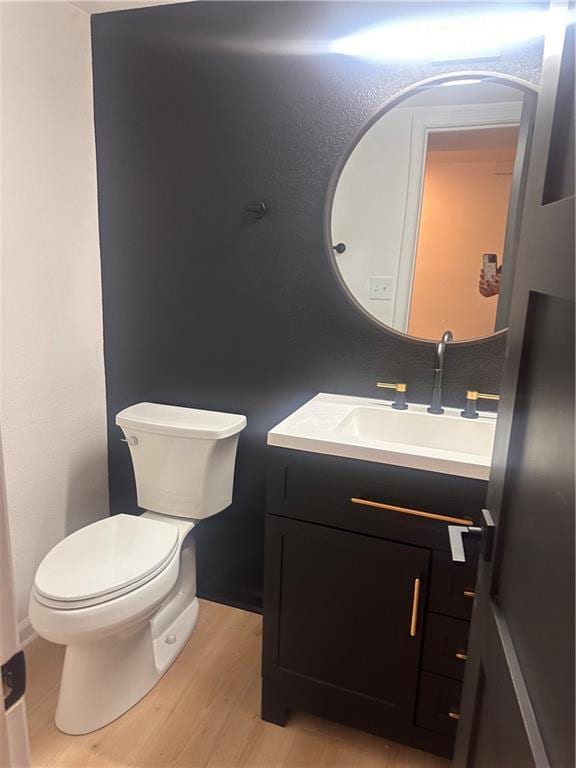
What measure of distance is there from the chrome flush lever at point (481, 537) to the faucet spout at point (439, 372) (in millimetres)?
796

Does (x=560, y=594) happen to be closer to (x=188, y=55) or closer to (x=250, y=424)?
(x=250, y=424)

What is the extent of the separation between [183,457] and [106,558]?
41cm

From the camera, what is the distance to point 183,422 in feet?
6.00

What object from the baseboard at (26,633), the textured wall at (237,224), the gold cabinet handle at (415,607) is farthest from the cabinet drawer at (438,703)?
the baseboard at (26,633)

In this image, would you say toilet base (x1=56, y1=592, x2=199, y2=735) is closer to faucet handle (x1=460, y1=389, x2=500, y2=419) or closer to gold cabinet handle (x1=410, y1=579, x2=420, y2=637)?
gold cabinet handle (x1=410, y1=579, x2=420, y2=637)

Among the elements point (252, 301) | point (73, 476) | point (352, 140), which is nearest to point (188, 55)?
point (352, 140)

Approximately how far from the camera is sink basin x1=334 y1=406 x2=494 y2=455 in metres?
1.58

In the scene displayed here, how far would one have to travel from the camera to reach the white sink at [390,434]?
1.29 metres

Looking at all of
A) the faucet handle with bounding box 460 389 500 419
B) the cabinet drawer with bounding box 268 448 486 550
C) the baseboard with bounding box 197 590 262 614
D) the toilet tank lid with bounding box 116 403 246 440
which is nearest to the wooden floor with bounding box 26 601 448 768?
the baseboard with bounding box 197 590 262 614

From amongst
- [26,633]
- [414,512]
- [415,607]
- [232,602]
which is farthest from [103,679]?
[414,512]

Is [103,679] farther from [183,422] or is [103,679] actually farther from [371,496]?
[371,496]

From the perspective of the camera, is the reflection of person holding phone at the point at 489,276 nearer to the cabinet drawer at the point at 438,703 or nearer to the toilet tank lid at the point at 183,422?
the toilet tank lid at the point at 183,422

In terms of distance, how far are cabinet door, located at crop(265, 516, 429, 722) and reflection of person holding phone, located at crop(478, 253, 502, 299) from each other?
81 centimetres

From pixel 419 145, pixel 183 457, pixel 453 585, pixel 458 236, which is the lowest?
pixel 453 585
